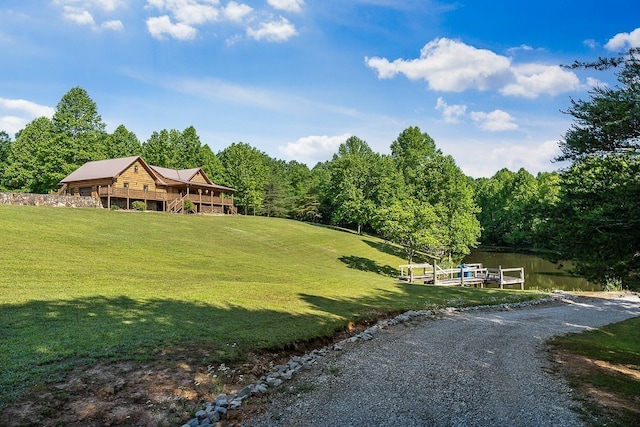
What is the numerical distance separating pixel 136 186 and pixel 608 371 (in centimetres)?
4614

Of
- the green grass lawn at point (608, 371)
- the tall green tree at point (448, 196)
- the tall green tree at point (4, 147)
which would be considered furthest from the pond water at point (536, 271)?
the tall green tree at point (4, 147)

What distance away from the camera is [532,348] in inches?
428

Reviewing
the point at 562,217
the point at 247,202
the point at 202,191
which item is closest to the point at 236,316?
the point at 562,217

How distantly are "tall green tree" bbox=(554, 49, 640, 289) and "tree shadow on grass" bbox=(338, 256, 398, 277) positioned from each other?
82.7 ft

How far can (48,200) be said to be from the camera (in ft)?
119

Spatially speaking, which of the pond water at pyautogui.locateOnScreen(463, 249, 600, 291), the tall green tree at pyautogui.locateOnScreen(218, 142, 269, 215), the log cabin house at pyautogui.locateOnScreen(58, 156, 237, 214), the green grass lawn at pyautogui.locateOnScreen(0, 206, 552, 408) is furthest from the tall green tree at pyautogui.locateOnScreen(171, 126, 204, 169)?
the pond water at pyautogui.locateOnScreen(463, 249, 600, 291)

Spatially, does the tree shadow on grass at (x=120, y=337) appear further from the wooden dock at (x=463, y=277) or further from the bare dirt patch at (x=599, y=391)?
the wooden dock at (x=463, y=277)

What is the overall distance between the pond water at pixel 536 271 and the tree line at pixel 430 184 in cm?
429

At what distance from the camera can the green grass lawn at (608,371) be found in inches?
264

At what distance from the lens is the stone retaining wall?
112 feet

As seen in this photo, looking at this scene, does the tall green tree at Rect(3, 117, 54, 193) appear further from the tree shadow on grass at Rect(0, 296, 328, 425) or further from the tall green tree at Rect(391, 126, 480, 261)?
the tree shadow on grass at Rect(0, 296, 328, 425)

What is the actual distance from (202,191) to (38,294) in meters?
44.1

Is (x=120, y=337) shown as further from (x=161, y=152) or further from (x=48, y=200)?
(x=161, y=152)

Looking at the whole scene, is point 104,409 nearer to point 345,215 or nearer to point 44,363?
point 44,363
